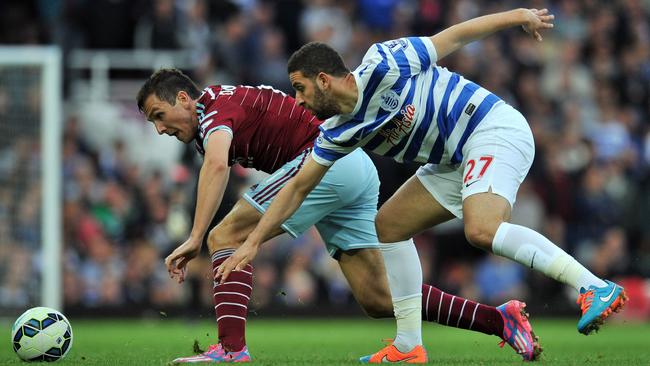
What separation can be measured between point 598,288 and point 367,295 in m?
1.90

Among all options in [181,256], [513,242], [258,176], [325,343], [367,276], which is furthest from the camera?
[258,176]

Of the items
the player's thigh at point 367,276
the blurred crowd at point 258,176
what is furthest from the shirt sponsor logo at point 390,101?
the blurred crowd at point 258,176

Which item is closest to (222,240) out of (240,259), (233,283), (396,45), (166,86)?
(233,283)

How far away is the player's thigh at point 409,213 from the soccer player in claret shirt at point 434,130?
6 cm

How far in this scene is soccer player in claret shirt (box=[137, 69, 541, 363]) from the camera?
733 cm

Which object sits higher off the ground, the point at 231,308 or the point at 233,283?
the point at 233,283

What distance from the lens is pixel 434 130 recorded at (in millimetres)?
7238

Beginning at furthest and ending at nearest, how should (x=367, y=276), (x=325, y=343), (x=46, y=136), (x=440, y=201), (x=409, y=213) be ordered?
1. (x=46, y=136)
2. (x=325, y=343)
3. (x=367, y=276)
4. (x=409, y=213)
5. (x=440, y=201)

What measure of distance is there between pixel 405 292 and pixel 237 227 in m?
1.14

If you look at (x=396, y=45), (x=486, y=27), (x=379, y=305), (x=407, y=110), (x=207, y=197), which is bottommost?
(x=379, y=305)

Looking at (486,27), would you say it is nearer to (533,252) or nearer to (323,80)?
(323,80)

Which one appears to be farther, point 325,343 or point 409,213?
point 325,343

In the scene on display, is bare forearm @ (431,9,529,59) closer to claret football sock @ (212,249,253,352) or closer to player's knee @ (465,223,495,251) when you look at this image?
player's knee @ (465,223,495,251)

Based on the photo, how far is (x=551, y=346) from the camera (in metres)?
10.3
